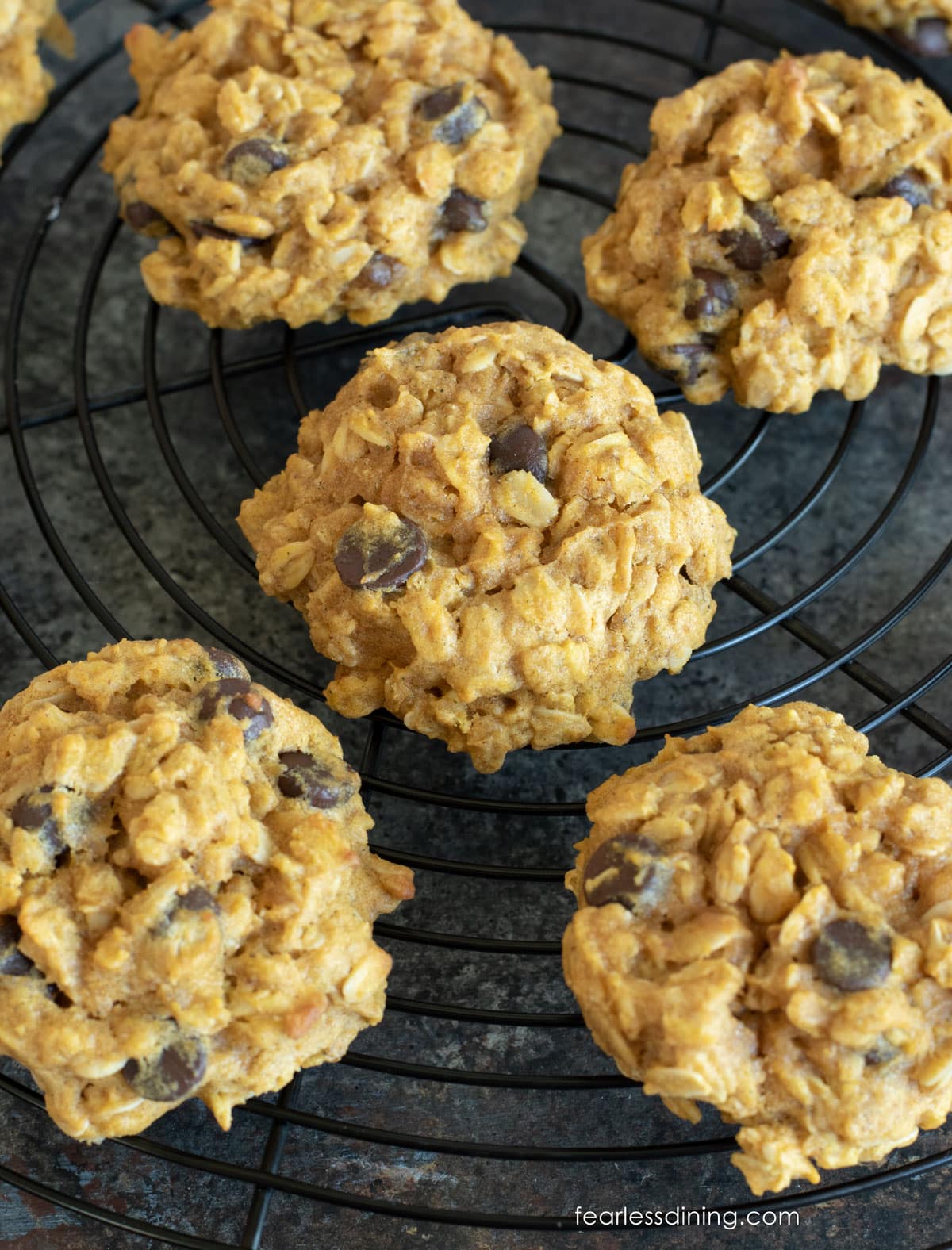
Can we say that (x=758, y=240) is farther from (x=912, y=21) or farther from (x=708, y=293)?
(x=912, y=21)

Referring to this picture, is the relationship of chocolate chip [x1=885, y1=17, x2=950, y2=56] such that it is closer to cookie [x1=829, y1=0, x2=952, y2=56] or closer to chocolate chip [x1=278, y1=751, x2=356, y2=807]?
cookie [x1=829, y1=0, x2=952, y2=56]

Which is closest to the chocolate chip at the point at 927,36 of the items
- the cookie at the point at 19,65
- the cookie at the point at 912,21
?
the cookie at the point at 912,21

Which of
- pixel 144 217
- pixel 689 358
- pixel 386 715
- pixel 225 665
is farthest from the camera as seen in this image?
pixel 144 217

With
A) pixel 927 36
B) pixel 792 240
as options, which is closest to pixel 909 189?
pixel 792 240

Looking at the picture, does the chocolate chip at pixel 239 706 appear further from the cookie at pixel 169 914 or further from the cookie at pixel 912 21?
the cookie at pixel 912 21

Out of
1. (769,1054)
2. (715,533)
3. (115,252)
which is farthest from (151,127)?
(769,1054)

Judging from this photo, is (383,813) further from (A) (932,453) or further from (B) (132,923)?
(A) (932,453)

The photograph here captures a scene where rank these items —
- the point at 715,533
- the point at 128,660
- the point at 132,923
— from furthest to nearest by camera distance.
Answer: the point at 715,533
the point at 128,660
the point at 132,923
